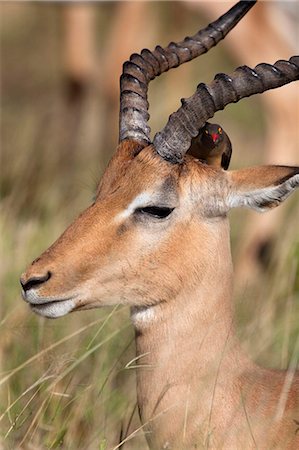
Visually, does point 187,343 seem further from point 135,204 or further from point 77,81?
point 77,81

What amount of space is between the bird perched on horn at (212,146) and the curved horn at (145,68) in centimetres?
23

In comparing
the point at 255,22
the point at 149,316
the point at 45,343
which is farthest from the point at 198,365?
the point at 255,22

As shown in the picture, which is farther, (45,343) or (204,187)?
(45,343)

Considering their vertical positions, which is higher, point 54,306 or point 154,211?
point 154,211

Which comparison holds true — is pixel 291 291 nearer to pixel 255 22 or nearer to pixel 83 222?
pixel 83 222

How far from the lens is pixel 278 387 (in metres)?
4.43

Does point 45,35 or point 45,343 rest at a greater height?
point 45,35

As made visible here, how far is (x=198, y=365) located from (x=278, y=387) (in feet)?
1.08

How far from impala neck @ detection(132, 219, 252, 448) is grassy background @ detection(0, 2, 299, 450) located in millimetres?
132

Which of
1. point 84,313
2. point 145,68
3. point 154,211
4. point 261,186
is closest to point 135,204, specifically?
point 154,211

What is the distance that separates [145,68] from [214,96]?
58 centimetres

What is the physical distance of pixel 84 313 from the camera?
20.0ft

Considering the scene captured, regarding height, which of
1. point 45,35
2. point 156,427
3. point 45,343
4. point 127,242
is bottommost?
point 156,427

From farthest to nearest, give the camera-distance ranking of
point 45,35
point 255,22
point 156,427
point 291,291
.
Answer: point 45,35 → point 255,22 → point 291,291 → point 156,427
